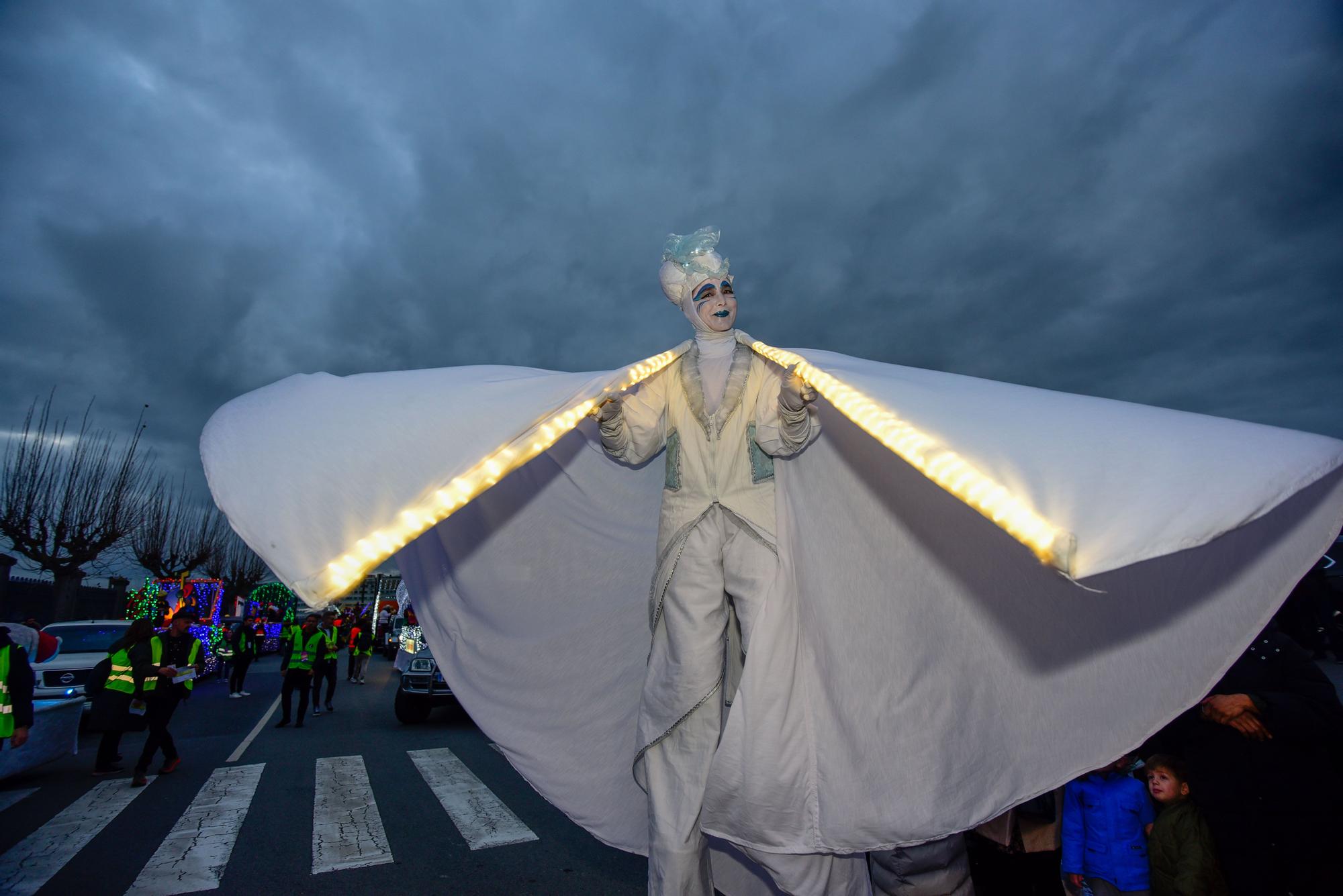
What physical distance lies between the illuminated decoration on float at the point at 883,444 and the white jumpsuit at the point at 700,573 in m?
0.46

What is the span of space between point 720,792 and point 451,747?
6756 mm

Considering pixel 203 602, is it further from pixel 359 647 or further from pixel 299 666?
pixel 299 666

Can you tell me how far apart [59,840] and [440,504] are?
5.21m

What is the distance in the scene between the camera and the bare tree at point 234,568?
133 ft

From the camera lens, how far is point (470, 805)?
17.8 feet

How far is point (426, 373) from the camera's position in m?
2.11

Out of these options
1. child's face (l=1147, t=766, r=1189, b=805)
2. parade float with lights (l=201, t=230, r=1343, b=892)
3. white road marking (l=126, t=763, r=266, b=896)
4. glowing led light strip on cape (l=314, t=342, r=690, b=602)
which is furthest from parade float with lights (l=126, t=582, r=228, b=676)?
child's face (l=1147, t=766, r=1189, b=805)

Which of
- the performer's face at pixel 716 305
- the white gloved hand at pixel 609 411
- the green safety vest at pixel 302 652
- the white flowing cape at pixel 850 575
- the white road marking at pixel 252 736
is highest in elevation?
the performer's face at pixel 716 305

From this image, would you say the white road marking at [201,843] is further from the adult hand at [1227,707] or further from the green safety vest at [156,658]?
the adult hand at [1227,707]

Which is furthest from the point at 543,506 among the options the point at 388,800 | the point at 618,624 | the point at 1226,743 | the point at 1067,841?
the point at 388,800

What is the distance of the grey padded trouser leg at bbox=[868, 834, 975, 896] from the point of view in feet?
7.99

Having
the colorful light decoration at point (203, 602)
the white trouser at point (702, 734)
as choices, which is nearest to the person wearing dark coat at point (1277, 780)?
the white trouser at point (702, 734)

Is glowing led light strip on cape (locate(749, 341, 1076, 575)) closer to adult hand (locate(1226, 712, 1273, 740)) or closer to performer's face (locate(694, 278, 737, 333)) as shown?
performer's face (locate(694, 278, 737, 333))

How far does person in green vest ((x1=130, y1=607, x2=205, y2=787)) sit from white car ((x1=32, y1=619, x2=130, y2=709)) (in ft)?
7.09
